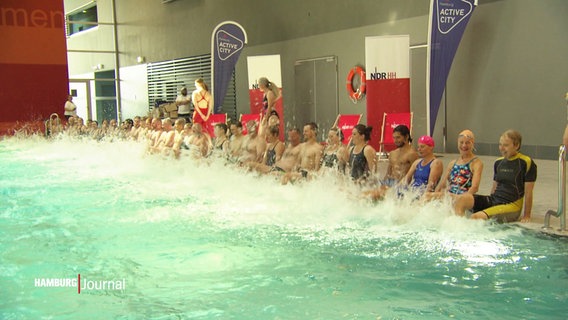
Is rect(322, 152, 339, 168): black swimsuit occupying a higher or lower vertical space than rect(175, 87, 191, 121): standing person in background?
lower

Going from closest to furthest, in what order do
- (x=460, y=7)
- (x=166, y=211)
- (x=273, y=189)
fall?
(x=166, y=211)
(x=273, y=189)
(x=460, y=7)

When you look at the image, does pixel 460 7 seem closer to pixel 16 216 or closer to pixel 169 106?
pixel 16 216

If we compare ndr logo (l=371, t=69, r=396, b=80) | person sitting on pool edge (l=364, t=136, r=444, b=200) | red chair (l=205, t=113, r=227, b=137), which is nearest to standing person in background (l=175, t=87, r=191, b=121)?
red chair (l=205, t=113, r=227, b=137)

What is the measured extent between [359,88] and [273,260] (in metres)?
8.74

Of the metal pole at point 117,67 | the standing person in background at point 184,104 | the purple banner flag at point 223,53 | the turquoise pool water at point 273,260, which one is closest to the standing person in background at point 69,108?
the metal pole at point 117,67

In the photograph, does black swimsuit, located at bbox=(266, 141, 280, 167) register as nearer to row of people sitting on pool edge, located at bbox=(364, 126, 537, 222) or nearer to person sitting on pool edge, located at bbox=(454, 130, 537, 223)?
row of people sitting on pool edge, located at bbox=(364, 126, 537, 222)

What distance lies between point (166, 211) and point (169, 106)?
11.9 metres

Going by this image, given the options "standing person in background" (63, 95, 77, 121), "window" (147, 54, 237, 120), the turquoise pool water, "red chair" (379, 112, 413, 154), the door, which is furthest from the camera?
"standing person in background" (63, 95, 77, 121)

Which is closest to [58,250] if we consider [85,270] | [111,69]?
[85,270]

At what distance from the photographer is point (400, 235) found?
4.77m

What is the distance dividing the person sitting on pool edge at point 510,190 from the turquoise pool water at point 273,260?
16 cm

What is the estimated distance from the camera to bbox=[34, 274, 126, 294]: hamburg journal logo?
370cm

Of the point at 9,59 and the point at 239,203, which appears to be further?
the point at 9,59

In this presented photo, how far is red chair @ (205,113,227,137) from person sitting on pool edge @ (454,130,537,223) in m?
7.66
